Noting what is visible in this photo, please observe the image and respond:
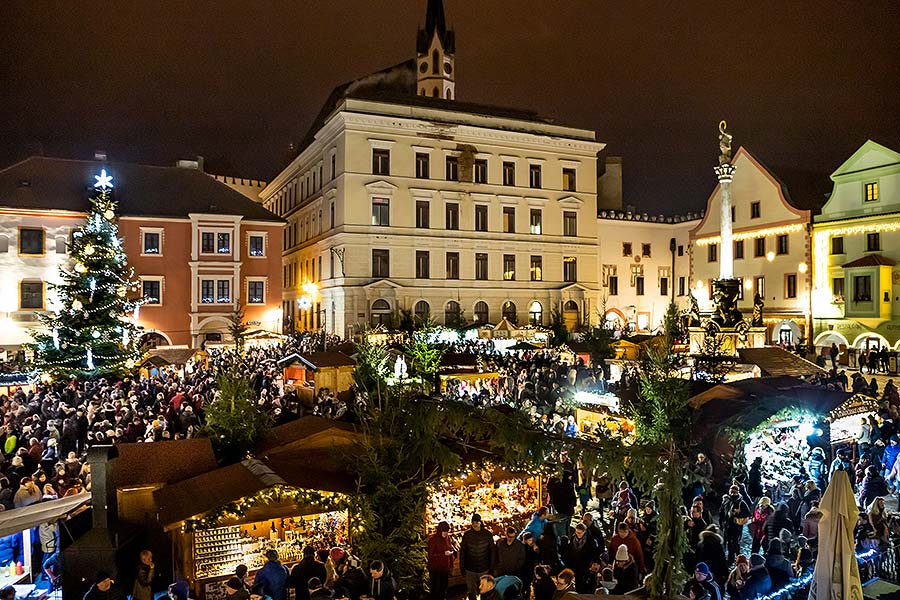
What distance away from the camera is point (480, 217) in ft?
145

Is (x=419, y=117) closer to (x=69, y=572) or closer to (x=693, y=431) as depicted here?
(x=693, y=431)

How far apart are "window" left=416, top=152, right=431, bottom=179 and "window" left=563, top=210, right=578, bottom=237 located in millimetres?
10330

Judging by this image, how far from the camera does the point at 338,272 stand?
4075cm

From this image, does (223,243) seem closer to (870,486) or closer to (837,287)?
(837,287)

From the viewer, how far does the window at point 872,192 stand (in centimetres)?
3425

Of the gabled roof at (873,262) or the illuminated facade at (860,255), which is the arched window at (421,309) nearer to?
the illuminated facade at (860,255)

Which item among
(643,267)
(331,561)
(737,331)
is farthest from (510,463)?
(643,267)

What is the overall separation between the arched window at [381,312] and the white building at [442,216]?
6 cm

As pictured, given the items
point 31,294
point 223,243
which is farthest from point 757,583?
point 31,294

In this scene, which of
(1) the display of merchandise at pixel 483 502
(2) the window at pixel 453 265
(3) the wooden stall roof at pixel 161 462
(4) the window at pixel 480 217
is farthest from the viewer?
(4) the window at pixel 480 217

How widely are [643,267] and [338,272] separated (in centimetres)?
2355

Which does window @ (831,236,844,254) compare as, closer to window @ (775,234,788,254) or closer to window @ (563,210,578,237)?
window @ (775,234,788,254)

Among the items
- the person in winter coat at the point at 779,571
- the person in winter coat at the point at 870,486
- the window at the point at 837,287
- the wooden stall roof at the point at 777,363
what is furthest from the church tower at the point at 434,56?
the person in winter coat at the point at 779,571

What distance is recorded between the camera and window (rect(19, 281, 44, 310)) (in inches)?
1328
